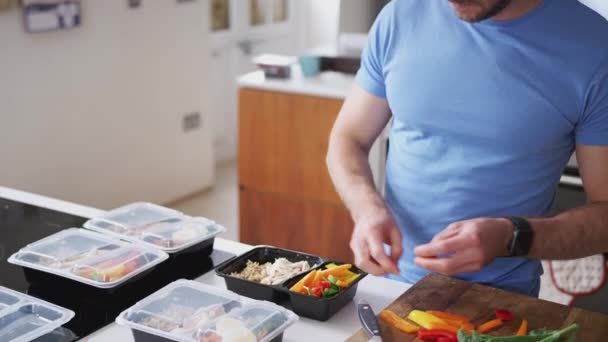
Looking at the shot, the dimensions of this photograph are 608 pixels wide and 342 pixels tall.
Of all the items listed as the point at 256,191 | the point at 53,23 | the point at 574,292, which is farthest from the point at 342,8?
the point at 574,292

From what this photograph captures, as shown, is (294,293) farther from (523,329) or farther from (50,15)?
(50,15)

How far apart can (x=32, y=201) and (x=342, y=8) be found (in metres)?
1.99

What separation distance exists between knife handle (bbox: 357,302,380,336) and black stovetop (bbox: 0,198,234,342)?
390mm

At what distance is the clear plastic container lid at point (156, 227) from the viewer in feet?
5.50

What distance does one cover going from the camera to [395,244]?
58.8 inches

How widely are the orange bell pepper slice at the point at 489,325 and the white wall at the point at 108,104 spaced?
286 centimetres

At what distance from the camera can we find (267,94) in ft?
11.4

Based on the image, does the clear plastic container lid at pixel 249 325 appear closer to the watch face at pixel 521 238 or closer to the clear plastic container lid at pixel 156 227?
the clear plastic container lid at pixel 156 227

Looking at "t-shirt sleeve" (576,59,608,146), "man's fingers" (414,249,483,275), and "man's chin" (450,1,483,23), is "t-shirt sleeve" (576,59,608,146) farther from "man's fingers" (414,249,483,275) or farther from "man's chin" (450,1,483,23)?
"man's fingers" (414,249,483,275)

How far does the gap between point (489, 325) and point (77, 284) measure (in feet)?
2.52

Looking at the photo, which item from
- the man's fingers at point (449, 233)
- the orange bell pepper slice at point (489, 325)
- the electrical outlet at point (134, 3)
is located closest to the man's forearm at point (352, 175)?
the man's fingers at point (449, 233)

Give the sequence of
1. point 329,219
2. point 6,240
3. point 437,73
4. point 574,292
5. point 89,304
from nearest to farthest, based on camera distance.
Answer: point 89,304
point 437,73
point 6,240
point 574,292
point 329,219

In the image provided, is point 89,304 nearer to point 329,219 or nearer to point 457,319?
point 457,319

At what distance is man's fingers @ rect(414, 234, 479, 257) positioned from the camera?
138cm
